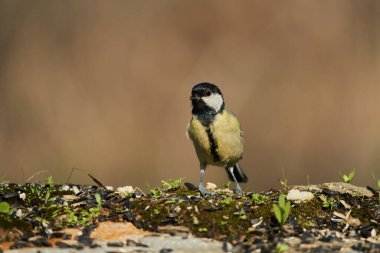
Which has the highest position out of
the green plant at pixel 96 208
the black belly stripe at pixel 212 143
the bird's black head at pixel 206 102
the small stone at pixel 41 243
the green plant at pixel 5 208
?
the bird's black head at pixel 206 102

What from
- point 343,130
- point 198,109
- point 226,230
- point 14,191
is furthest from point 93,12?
point 226,230

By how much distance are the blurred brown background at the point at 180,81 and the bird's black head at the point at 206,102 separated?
212 inches

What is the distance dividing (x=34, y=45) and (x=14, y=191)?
344 inches

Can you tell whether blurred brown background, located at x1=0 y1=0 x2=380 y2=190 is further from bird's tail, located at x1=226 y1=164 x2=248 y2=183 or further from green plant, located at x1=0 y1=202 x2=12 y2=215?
green plant, located at x1=0 y1=202 x2=12 y2=215

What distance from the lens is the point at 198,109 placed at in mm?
6426

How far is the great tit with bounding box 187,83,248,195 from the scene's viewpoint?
6.27 meters

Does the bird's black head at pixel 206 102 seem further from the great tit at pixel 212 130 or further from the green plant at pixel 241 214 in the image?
the green plant at pixel 241 214

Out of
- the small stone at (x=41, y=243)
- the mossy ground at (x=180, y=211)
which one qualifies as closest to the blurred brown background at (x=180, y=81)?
the mossy ground at (x=180, y=211)

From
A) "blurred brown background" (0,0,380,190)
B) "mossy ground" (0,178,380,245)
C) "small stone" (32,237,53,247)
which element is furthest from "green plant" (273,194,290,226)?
"blurred brown background" (0,0,380,190)

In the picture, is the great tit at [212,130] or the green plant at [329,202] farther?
the great tit at [212,130]

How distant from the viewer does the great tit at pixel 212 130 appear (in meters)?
6.27

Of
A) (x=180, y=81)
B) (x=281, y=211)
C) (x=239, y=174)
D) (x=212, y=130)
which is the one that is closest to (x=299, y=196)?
(x=281, y=211)

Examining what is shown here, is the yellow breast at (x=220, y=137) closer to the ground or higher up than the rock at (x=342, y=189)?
higher up

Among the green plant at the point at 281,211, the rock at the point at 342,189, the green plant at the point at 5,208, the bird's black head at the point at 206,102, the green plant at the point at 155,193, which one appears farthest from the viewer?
the bird's black head at the point at 206,102
